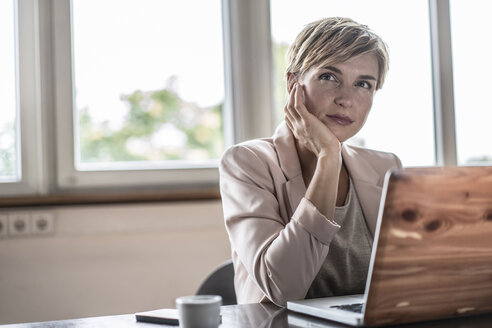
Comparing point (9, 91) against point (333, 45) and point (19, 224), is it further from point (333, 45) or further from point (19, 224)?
point (333, 45)

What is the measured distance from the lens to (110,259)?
2418mm

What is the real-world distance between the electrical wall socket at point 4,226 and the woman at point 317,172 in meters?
1.12

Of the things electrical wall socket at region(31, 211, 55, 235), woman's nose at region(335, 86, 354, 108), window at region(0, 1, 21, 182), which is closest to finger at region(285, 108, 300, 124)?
woman's nose at region(335, 86, 354, 108)

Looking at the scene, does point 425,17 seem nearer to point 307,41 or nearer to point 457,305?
point 307,41

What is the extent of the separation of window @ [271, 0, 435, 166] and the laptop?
200 centimetres

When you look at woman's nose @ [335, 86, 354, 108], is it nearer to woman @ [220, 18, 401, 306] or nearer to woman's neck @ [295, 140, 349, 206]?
woman @ [220, 18, 401, 306]

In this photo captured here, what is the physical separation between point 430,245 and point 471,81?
245 centimetres

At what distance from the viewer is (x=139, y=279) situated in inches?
96.6

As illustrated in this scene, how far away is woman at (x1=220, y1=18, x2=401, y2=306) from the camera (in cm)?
134

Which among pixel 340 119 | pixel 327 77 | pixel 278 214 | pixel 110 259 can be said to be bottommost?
pixel 110 259

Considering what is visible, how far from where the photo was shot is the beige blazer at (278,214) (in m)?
1.26

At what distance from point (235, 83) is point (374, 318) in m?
1.94

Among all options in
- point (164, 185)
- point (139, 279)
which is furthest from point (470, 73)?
point (139, 279)

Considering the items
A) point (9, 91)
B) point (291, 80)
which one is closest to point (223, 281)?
point (291, 80)
